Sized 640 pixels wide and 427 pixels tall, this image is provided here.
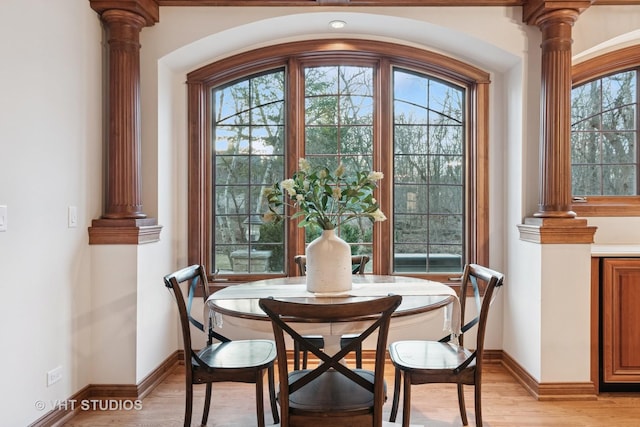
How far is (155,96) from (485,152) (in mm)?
2418

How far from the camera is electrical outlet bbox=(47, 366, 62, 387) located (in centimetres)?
247

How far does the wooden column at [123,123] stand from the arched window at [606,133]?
3.14m

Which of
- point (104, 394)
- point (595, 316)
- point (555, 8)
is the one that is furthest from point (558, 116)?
point (104, 394)

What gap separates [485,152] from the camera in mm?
3537

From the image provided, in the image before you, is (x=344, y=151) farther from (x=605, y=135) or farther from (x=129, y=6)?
(x=605, y=135)

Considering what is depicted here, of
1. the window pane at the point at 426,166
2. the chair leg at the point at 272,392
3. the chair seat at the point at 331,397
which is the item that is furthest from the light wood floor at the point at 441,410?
the window pane at the point at 426,166

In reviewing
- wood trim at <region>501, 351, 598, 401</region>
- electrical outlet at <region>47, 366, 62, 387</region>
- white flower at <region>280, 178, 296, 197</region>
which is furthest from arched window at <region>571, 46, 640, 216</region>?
electrical outlet at <region>47, 366, 62, 387</region>

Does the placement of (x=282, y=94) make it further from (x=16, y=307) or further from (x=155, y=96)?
(x=16, y=307)

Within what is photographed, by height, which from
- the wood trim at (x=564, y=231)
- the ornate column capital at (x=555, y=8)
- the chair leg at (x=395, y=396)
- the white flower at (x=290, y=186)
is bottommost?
the chair leg at (x=395, y=396)

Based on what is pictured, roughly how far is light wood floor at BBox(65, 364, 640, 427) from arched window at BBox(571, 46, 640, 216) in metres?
1.50

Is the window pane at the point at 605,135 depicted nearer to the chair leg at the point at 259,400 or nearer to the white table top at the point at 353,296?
the white table top at the point at 353,296

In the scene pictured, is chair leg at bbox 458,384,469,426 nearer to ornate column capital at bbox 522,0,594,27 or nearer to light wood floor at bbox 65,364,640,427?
light wood floor at bbox 65,364,640,427

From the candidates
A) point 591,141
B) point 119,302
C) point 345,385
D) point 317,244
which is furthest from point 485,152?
point 119,302

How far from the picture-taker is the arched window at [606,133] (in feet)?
11.7
